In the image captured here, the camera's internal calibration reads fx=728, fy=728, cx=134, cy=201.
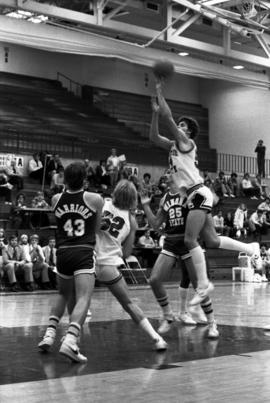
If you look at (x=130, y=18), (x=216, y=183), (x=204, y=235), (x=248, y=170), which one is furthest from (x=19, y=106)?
(x=204, y=235)

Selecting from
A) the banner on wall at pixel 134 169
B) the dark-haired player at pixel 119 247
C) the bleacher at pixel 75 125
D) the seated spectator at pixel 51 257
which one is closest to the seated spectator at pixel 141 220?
the bleacher at pixel 75 125

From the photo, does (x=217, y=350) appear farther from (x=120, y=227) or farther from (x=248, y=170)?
(x=248, y=170)

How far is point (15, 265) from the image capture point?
16.1 metres

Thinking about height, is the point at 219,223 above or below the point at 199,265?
below

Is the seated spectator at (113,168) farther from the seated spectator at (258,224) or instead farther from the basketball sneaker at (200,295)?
the basketball sneaker at (200,295)

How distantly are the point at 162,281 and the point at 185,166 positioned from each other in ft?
4.18

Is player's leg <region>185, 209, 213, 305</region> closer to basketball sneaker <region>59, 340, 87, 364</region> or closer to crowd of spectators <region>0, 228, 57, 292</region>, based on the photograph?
basketball sneaker <region>59, 340, 87, 364</region>

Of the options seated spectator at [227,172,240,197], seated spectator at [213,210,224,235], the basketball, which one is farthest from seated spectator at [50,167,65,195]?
the basketball

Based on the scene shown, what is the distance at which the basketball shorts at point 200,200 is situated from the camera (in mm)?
7543

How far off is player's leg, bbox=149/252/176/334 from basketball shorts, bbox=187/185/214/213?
702 millimetres

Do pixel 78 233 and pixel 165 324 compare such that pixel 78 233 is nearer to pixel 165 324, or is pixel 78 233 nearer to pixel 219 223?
pixel 165 324

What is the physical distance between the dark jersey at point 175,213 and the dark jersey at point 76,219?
1.95 metres

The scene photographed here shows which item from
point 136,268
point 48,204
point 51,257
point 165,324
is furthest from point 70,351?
point 48,204

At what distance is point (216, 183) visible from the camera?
2614cm
